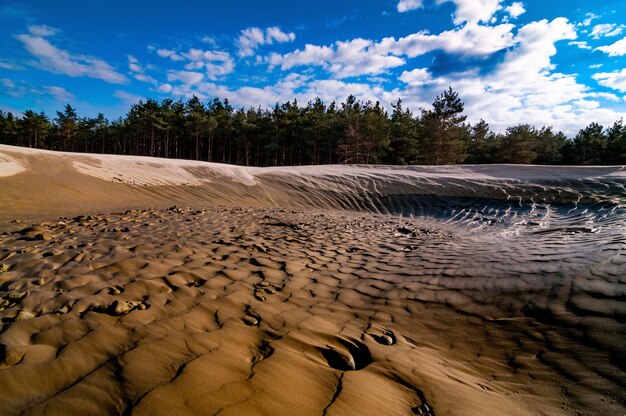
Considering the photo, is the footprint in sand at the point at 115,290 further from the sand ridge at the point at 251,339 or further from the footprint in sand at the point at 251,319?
the footprint in sand at the point at 251,319

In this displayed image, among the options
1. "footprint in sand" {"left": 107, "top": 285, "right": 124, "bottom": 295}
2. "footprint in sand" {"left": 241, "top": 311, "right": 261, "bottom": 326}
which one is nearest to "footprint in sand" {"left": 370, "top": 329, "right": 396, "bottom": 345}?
"footprint in sand" {"left": 241, "top": 311, "right": 261, "bottom": 326}

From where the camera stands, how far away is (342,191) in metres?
10.9

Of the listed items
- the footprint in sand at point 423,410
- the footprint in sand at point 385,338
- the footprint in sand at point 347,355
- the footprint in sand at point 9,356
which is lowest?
the footprint in sand at point 385,338

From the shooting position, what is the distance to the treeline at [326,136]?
105 feet

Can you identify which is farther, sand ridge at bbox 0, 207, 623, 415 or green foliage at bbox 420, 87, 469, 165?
green foliage at bbox 420, 87, 469, 165

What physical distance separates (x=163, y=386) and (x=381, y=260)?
3.21m

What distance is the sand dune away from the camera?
1.37 metres

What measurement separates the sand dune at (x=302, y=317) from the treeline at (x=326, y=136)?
1033 inches

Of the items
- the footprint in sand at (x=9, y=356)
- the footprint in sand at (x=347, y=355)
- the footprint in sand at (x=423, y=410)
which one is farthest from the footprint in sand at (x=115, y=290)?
the footprint in sand at (x=423, y=410)

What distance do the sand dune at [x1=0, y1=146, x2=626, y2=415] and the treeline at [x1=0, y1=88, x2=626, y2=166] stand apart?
26.2 m

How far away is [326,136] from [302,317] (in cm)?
3481

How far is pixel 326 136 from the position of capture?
3588cm

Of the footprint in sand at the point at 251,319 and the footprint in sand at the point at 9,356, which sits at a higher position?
the footprint in sand at the point at 9,356

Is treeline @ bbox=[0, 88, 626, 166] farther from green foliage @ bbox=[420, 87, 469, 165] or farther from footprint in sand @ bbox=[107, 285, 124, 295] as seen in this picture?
footprint in sand @ bbox=[107, 285, 124, 295]
